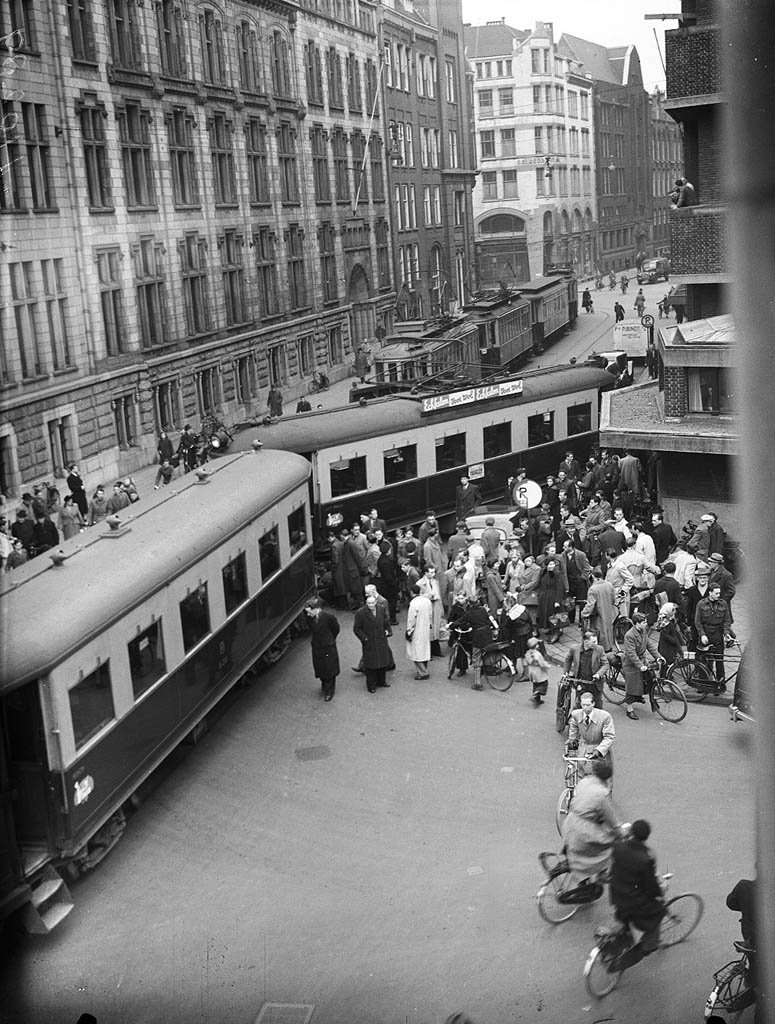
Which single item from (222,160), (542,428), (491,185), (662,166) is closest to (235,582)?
(222,160)

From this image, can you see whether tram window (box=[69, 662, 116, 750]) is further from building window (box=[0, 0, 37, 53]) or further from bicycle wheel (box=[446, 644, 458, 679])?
bicycle wheel (box=[446, 644, 458, 679])

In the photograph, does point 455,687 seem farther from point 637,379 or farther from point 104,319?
point 637,379

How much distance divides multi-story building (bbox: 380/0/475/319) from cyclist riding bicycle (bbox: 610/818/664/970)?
197cm

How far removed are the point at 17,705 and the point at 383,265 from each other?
3.91m

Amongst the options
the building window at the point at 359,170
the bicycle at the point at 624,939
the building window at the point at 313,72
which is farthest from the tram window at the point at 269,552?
the bicycle at the point at 624,939

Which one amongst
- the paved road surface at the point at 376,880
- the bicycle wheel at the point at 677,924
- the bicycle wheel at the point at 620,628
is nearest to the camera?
the bicycle wheel at the point at 677,924

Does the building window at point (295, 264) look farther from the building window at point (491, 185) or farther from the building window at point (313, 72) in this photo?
the building window at point (491, 185)

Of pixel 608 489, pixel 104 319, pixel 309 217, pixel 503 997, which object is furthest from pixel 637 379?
pixel 503 997

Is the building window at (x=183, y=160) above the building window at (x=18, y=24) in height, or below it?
below

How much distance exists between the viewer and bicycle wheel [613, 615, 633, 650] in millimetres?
7012

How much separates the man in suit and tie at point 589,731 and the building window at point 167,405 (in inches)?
92.2

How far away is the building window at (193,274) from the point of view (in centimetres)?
450

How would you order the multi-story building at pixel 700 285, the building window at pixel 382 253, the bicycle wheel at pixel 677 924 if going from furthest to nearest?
the building window at pixel 382 253
the bicycle wheel at pixel 677 924
the multi-story building at pixel 700 285

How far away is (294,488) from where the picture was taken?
8047 millimetres
